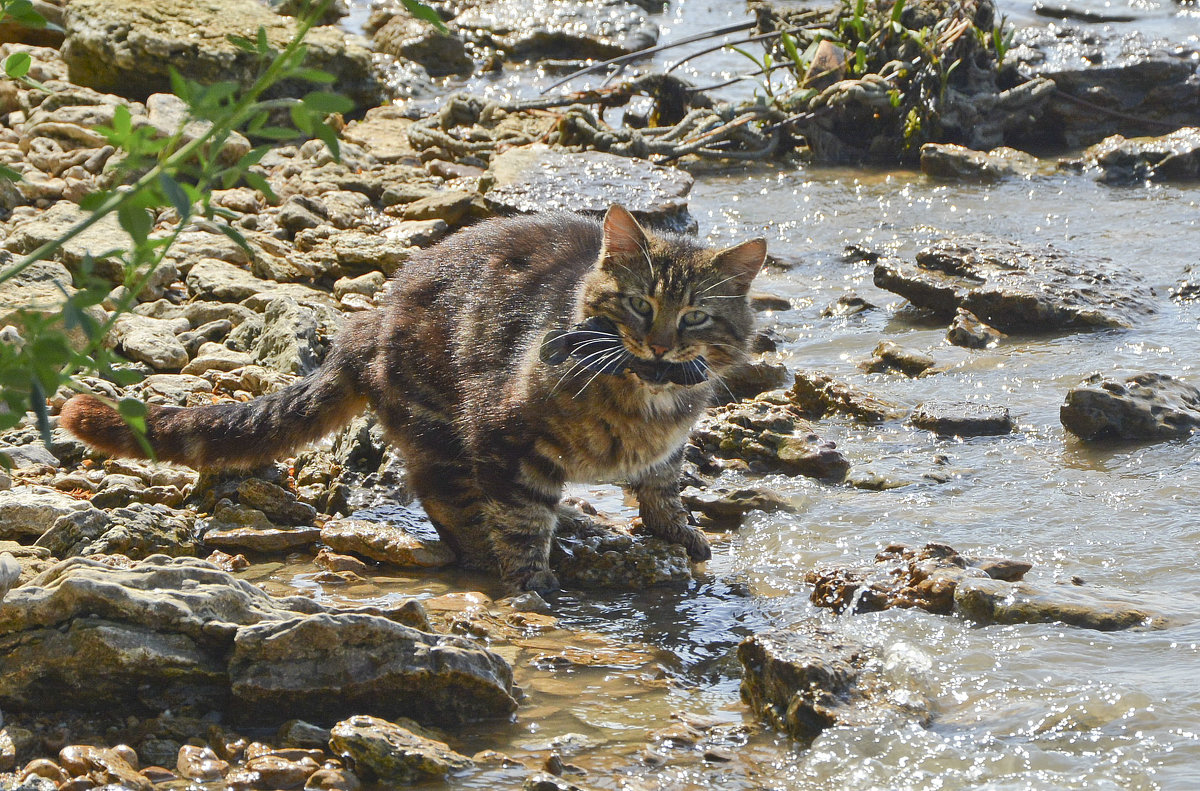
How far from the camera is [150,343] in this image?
16.8ft

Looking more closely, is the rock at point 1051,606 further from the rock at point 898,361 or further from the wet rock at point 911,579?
the rock at point 898,361

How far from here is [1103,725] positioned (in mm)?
2793

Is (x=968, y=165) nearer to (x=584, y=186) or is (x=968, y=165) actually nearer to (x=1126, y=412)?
(x=584, y=186)

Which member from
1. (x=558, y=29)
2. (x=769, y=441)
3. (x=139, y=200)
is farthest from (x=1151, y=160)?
(x=139, y=200)

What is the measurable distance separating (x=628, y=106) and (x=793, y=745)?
887 cm

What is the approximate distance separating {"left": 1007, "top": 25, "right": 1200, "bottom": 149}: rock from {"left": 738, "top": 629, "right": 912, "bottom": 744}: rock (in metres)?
7.70

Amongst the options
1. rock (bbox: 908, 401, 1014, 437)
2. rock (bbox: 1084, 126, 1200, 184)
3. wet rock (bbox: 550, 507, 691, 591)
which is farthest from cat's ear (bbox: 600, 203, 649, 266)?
rock (bbox: 1084, 126, 1200, 184)

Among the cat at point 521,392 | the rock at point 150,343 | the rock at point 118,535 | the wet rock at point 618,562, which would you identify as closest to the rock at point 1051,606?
the wet rock at point 618,562

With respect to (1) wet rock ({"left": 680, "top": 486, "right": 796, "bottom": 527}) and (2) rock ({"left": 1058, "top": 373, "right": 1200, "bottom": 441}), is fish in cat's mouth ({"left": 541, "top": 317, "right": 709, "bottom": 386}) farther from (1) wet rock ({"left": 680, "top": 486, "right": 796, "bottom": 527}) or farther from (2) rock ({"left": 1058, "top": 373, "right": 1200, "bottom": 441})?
(2) rock ({"left": 1058, "top": 373, "right": 1200, "bottom": 441})

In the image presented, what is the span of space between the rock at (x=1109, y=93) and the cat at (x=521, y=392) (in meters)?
6.47

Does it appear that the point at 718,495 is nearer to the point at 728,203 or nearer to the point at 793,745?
the point at 793,745

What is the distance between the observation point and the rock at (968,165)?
8.75m

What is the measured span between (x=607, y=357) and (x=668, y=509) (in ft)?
2.09

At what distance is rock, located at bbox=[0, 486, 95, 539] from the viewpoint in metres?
3.66
